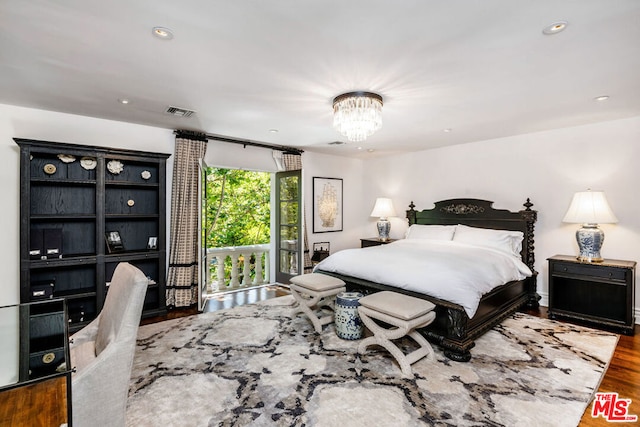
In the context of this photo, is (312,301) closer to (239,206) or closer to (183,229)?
(183,229)

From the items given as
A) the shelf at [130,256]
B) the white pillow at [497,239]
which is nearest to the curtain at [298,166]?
the shelf at [130,256]

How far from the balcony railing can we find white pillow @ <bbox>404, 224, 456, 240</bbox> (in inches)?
102

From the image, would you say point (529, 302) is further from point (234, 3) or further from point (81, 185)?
point (81, 185)

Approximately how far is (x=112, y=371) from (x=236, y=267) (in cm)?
391

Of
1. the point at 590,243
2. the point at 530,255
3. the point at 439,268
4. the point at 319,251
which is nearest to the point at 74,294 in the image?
the point at 319,251

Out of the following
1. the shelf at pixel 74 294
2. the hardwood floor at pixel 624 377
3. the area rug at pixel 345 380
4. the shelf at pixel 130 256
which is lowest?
the hardwood floor at pixel 624 377

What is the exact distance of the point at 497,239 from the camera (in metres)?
4.19

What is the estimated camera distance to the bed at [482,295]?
2.69 metres

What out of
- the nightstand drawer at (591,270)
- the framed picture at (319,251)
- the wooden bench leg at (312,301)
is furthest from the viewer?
the framed picture at (319,251)

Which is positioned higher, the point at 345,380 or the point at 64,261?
the point at 64,261

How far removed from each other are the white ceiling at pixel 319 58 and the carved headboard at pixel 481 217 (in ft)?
4.58

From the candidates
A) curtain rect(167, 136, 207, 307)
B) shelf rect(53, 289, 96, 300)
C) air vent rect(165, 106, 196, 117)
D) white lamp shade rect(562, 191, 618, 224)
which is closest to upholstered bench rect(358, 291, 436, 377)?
Answer: white lamp shade rect(562, 191, 618, 224)

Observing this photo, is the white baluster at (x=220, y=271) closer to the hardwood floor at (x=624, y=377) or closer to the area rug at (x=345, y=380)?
the area rug at (x=345, y=380)

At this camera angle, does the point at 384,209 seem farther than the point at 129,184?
Yes
